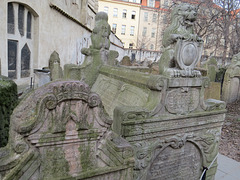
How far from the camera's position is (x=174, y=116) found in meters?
3.55

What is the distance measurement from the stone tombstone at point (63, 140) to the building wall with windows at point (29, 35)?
6.64 m

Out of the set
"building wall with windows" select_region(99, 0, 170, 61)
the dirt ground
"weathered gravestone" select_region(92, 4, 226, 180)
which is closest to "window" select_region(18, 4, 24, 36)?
"weathered gravestone" select_region(92, 4, 226, 180)

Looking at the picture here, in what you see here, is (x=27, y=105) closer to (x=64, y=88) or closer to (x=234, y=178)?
(x=64, y=88)

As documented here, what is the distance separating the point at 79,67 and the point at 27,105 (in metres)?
4.41

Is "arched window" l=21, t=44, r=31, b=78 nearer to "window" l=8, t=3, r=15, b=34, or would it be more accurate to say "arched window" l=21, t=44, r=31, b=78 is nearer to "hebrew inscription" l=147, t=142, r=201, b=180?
"window" l=8, t=3, r=15, b=34

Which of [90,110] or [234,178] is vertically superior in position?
[90,110]

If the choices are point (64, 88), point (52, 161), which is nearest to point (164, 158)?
point (52, 161)

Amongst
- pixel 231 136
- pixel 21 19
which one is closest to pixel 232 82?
pixel 231 136

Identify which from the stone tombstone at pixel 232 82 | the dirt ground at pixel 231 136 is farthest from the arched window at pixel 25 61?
the stone tombstone at pixel 232 82

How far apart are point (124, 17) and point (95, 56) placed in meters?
43.6

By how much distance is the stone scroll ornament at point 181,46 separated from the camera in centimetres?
352

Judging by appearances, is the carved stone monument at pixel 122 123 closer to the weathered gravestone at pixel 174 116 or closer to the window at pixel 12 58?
the weathered gravestone at pixel 174 116

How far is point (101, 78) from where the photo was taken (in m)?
6.11

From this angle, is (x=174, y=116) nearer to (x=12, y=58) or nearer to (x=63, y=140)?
(x=63, y=140)
